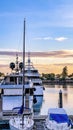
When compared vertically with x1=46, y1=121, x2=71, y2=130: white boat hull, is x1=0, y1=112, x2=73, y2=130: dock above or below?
below

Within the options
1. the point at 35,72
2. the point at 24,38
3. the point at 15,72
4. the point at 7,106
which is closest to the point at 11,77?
the point at 15,72

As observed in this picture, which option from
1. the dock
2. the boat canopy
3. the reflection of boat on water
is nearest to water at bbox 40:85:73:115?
the dock

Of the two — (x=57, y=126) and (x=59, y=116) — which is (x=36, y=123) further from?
(x=57, y=126)

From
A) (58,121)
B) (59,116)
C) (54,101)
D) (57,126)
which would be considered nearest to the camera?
(57,126)

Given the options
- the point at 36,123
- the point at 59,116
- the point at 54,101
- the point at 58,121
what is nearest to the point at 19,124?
the point at 36,123

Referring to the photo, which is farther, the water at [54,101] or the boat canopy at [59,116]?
the water at [54,101]

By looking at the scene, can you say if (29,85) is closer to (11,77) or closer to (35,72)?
(11,77)

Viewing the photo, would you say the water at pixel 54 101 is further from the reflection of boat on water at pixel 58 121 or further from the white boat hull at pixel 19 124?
the white boat hull at pixel 19 124

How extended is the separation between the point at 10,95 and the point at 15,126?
1661 cm

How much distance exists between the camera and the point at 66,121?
32.0 meters

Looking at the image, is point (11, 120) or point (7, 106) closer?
point (11, 120)

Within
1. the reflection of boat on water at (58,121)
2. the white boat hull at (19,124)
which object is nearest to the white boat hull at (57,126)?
the reflection of boat on water at (58,121)

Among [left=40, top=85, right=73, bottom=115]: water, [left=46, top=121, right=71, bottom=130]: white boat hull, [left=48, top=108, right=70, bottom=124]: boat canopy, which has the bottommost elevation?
[left=40, top=85, right=73, bottom=115]: water

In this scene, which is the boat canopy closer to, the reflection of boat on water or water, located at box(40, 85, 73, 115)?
the reflection of boat on water
